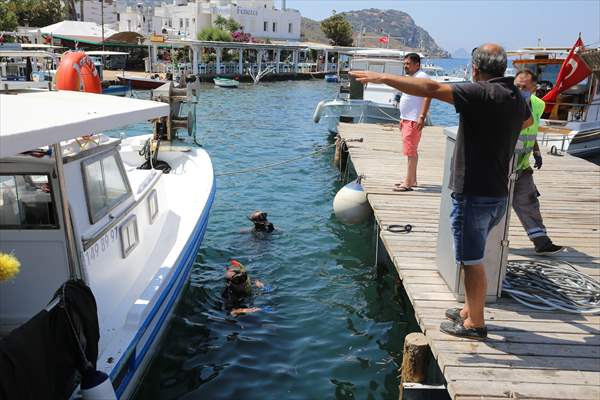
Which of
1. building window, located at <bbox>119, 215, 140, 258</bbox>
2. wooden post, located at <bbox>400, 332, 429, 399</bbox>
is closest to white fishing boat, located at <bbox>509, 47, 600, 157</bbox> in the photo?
wooden post, located at <bbox>400, 332, 429, 399</bbox>

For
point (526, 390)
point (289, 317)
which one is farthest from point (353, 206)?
point (526, 390)

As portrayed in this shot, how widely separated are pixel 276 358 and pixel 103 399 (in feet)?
9.41

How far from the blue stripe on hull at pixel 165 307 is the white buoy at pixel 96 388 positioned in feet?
1.54

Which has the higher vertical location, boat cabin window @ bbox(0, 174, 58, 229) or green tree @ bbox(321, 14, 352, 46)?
green tree @ bbox(321, 14, 352, 46)

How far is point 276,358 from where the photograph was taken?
6.24 meters

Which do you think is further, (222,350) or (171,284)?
(222,350)

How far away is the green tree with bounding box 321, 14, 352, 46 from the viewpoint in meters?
Result: 85.9

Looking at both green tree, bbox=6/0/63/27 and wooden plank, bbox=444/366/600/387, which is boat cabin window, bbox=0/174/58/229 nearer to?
wooden plank, bbox=444/366/600/387

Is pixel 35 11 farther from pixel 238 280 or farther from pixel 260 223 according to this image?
pixel 238 280

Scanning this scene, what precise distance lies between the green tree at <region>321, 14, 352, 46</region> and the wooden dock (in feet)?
262

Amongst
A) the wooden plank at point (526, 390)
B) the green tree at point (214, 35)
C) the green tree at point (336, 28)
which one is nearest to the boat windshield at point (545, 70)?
the wooden plank at point (526, 390)

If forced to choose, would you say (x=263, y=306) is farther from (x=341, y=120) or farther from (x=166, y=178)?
(x=341, y=120)

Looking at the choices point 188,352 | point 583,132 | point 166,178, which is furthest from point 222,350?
point 583,132

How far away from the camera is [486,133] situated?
3791 mm
